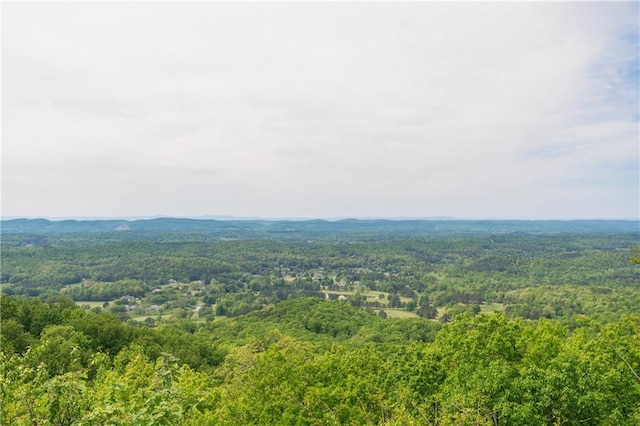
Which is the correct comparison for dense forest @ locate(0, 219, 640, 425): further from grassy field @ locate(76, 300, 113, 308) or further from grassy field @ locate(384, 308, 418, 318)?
grassy field @ locate(384, 308, 418, 318)

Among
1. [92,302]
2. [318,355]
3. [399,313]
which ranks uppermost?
[318,355]

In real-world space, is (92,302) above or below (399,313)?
below

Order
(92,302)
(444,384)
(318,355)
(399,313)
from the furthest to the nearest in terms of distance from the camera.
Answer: (92,302) < (399,313) < (318,355) < (444,384)

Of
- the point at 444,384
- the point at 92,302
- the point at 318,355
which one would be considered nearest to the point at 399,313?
the point at 318,355

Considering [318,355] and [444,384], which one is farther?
[318,355]

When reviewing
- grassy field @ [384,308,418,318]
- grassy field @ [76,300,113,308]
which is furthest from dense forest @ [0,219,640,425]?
grassy field @ [384,308,418,318]

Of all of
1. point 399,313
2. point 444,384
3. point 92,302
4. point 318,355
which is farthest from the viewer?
point 92,302

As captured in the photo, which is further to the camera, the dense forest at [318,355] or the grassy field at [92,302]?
the grassy field at [92,302]

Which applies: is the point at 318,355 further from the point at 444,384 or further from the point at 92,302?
the point at 92,302

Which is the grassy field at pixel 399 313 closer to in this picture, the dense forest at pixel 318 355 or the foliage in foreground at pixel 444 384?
the dense forest at pixel 318 355

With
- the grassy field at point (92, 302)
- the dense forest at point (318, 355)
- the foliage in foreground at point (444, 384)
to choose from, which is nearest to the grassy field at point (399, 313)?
the dense forest at point (318, 355)

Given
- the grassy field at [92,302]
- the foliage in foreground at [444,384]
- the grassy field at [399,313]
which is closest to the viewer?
the foliage in foreground at [444,384]

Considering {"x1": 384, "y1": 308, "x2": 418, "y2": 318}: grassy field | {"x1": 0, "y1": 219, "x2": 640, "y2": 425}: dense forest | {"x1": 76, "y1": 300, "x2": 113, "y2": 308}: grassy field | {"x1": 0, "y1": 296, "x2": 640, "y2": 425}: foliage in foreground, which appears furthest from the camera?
{"x1": 76, "y1": 300, "x2": 113, "y2": 308}: grassy field
